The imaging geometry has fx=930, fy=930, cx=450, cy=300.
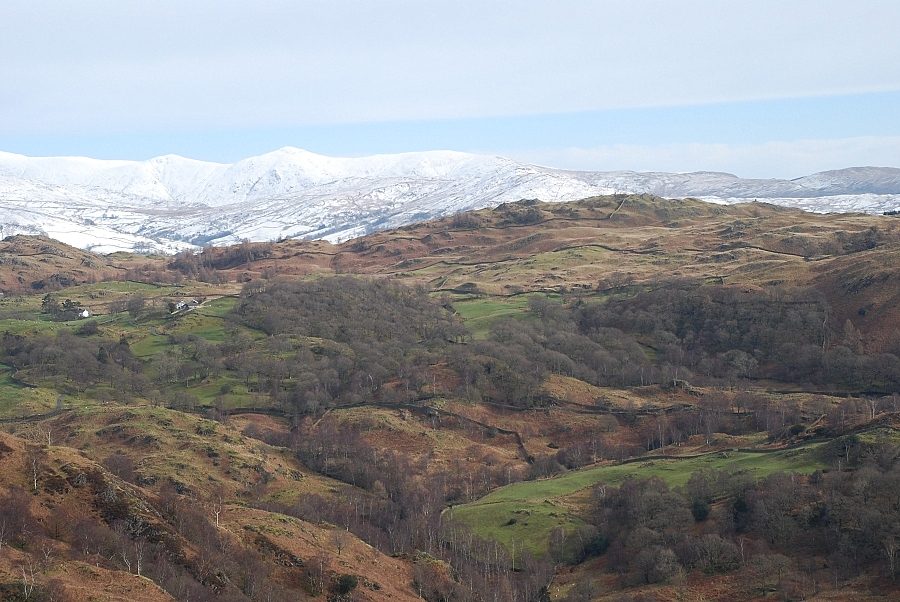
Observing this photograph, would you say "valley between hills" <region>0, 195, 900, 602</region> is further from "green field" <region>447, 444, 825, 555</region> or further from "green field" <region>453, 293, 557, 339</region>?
"green field" <region>453, 293, 557, 339</region>

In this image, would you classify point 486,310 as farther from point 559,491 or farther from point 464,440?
point 559,491

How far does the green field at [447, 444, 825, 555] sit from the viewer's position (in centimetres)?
7112

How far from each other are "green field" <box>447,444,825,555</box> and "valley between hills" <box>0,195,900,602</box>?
1.04 feet

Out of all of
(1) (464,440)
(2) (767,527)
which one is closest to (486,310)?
(1) (464,440)

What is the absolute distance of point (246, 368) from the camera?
123625 millimetres

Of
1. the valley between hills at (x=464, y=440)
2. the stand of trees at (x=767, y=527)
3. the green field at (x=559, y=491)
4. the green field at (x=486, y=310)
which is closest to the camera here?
the valley between hills at (x=464, y=440)

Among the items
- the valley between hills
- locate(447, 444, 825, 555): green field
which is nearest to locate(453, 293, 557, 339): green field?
the valley between hills

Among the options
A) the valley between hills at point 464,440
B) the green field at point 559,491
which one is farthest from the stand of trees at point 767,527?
the green field at point 559,491

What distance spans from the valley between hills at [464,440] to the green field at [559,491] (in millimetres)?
316

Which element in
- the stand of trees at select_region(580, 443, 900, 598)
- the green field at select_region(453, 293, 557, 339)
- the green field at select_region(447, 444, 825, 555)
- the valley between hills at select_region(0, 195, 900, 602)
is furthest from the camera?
the green field at select_region(453, 293, 557, 339)

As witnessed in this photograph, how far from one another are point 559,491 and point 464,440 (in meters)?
24.4

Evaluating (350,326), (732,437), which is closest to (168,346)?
(350,326)

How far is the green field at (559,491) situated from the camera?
7112 cm

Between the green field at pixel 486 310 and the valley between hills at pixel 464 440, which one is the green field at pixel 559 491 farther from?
the green field at pixel 486 310
